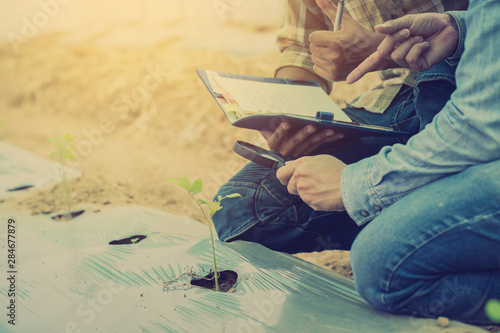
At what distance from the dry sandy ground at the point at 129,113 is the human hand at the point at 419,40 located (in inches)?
45.7

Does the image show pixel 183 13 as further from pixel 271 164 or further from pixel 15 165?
pixel 271 164

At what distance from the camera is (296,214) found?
1.79 metres

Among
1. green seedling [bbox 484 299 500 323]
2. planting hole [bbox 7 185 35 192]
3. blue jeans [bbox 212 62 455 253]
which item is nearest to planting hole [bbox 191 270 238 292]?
blue jeans [bbox 212 62 455 253]

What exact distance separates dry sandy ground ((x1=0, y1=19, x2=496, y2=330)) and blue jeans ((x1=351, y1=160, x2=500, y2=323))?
0.99 metres

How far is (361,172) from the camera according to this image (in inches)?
47.4

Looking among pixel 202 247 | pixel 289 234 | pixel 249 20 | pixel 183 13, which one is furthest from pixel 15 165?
pixel 183 13

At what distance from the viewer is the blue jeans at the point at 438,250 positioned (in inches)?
41.3

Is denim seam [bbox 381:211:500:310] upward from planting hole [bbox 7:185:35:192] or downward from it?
upward

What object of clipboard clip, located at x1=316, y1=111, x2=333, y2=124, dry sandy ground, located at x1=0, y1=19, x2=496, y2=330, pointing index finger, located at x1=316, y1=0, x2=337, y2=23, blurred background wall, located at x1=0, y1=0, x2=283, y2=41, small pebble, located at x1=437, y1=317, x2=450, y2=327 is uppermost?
pointing index finger, located at x1=316, y1=0, x2=337, y2=23

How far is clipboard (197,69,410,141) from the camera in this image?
1.45m

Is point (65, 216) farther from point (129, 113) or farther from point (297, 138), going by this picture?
point (129, 113)

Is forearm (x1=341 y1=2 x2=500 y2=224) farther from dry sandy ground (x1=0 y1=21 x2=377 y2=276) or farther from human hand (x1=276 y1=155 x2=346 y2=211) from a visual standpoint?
dry sandy ground (x1=0 y1=21 x2=377 y2=276)

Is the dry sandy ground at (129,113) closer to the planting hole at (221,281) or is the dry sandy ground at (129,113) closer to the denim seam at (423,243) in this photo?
the planting hole at (221,281)

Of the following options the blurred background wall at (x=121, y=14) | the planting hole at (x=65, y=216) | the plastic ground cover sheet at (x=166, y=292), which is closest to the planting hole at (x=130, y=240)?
the plastic ground cover sheet at (x=166, y=292)
